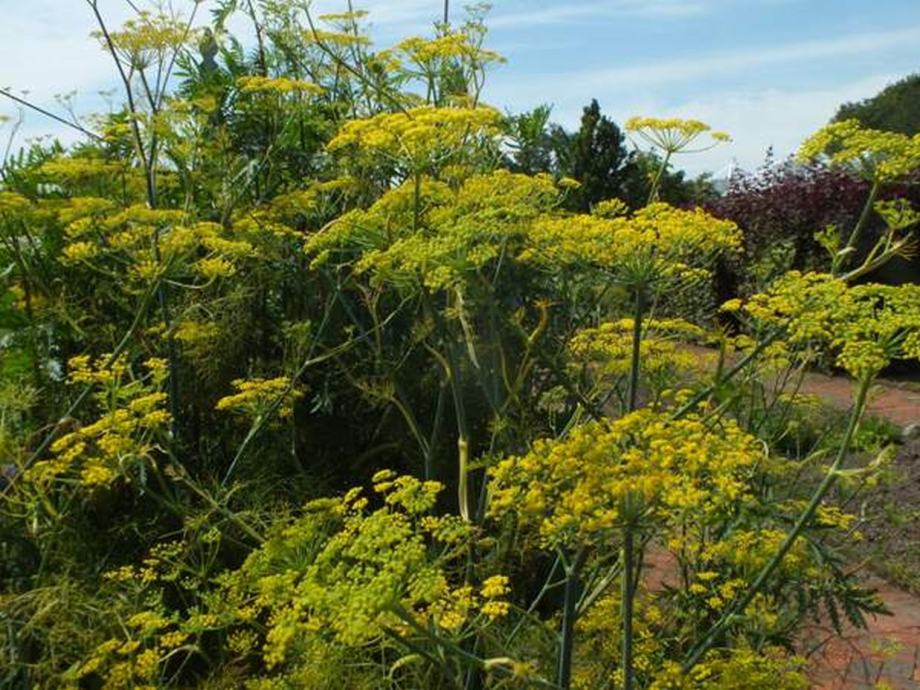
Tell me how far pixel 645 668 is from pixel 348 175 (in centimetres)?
205

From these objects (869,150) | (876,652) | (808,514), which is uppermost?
(869,150)

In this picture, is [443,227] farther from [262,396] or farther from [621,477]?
[262,396]

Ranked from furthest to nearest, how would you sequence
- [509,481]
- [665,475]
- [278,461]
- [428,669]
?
[278,461] < [428,669] < [509,481] < [665,475]

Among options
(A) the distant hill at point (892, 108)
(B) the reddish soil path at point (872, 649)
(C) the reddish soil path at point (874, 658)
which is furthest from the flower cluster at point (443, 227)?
(A) the distant hill at point (892, 108)

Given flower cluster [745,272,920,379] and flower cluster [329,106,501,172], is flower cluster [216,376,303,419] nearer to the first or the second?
flower cluster [329,106,501,172]

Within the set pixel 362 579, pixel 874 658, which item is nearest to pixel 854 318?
pixel 362 579

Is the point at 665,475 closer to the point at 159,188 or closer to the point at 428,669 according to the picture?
the point at 428,669

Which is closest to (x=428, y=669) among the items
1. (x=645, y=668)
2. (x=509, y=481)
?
(x=645, y=668)

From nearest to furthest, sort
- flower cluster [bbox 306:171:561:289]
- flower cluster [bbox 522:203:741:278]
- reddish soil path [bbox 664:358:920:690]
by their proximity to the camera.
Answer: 1. flower cluster [bbox 522:203:741:278]
2. flower cluster [bbox 306:171:561:289]
3. reddish soil path [bbox 664:358:920:690]

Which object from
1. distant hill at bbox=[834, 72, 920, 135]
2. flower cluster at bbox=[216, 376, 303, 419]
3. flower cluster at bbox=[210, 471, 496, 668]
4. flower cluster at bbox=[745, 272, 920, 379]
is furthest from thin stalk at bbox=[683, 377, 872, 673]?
distant hill at bbox=[834, 72, 920, 135]

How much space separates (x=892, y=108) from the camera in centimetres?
4081

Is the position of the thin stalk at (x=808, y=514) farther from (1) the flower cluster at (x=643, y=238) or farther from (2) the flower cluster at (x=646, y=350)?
(2) the flower cluster at (x=646, y=350)

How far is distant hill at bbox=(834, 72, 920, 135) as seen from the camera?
3809 centimetres

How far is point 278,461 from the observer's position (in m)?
4.22
